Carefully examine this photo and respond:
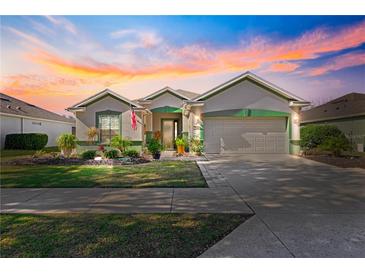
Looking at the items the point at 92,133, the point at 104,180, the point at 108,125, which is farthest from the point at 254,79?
the point at 104,180

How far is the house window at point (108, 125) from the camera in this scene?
14.7 metres

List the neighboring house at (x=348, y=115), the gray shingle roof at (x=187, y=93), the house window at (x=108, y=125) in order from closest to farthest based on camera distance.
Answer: the house window at (x=108, y=125), the neighboring house at (x=348, y=115), the gray shingle roof at (x=187, y=93)

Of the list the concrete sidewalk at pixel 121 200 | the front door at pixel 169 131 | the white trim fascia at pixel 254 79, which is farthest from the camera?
the front door at pixel 169 131

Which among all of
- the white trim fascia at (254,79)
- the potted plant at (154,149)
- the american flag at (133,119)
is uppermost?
the white trim fascia at (254,79)

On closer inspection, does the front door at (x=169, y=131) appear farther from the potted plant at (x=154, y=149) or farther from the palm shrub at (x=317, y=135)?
the palm shrub at (x=317, y=135)

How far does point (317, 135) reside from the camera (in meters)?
15.3

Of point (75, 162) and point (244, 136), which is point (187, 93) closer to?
point (244, 136)

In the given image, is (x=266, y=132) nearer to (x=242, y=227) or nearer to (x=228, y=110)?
(x=228, y=110)

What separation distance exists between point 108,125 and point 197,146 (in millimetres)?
5466

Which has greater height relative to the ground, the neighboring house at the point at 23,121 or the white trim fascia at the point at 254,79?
the white trim fascia at the point at 254,79

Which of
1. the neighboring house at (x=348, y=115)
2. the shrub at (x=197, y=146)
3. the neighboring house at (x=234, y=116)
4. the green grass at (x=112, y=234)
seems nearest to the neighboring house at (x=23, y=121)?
the neighboring house at (x=234, y=116)

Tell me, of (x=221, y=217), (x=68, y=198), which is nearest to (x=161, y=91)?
(x=68, y=198)

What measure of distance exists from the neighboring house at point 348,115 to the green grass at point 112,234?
1573 centimetres

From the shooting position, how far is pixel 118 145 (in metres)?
12.4
